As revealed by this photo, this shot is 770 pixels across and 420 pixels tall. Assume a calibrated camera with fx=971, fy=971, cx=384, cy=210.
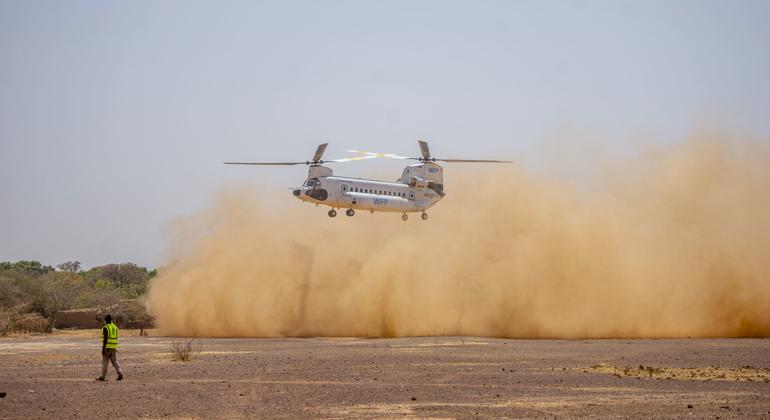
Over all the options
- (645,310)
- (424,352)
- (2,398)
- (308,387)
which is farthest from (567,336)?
(2,398)


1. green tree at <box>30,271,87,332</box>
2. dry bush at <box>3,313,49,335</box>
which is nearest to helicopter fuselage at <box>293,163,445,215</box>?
dry bush at <box>3,313,49,335</box>

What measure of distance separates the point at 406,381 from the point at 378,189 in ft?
99.8

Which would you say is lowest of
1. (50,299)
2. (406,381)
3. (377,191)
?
(406,381)

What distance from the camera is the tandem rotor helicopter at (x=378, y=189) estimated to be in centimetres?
5384

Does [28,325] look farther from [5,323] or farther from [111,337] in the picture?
[111,337]

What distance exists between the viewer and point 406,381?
2648 centimetres

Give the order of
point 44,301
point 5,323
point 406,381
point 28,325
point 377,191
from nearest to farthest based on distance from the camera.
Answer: point 406,381, point 377,191, point 5,323, point 28,325, point 44,301

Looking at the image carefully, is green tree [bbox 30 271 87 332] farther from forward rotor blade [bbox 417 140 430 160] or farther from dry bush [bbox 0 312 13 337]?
forward rotor blade [bbox 417 140 430 160]

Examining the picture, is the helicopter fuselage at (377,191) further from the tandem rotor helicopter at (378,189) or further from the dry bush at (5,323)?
the dry bush at (5,323)

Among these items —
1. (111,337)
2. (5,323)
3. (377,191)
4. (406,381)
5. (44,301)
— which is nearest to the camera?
(406,381)

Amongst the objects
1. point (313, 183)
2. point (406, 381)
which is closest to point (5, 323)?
point (313, 183)

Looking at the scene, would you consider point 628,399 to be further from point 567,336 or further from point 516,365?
point 567,336

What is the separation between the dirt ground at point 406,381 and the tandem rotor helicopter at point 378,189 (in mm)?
14224

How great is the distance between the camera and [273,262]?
5906 cm
